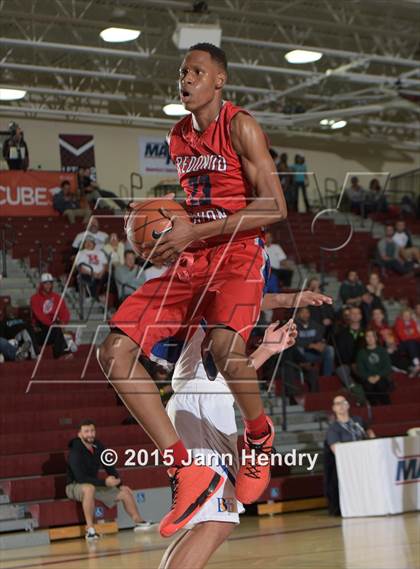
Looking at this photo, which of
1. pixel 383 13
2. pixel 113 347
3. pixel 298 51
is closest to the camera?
pixel 113 347

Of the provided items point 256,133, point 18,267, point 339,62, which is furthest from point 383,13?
point 256,133

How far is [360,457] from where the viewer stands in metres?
11.5

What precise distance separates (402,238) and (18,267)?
8.22 meters

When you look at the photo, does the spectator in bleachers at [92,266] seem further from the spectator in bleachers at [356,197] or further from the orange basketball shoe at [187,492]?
the orange basketball shoe at [187,492]

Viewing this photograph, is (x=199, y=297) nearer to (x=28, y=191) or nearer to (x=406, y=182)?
(x=28, y=191)

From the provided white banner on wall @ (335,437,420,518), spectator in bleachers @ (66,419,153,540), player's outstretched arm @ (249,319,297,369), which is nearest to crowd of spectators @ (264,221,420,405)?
white banner on wall @ (335,437,420,518)

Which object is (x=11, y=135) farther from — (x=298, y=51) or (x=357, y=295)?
(x=357, y=295)

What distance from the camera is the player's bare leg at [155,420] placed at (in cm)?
387

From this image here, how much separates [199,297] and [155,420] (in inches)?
21.2

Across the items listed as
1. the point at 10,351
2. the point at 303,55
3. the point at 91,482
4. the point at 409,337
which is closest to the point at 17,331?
the point at 10,351

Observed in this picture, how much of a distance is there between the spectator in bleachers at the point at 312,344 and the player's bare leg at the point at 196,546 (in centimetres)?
995

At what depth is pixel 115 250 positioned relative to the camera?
1551 centimetres

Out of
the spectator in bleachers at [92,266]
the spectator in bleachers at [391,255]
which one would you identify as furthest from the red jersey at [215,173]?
the spectator in bleachers at [391,255]

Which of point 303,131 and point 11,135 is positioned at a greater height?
point 303,131
